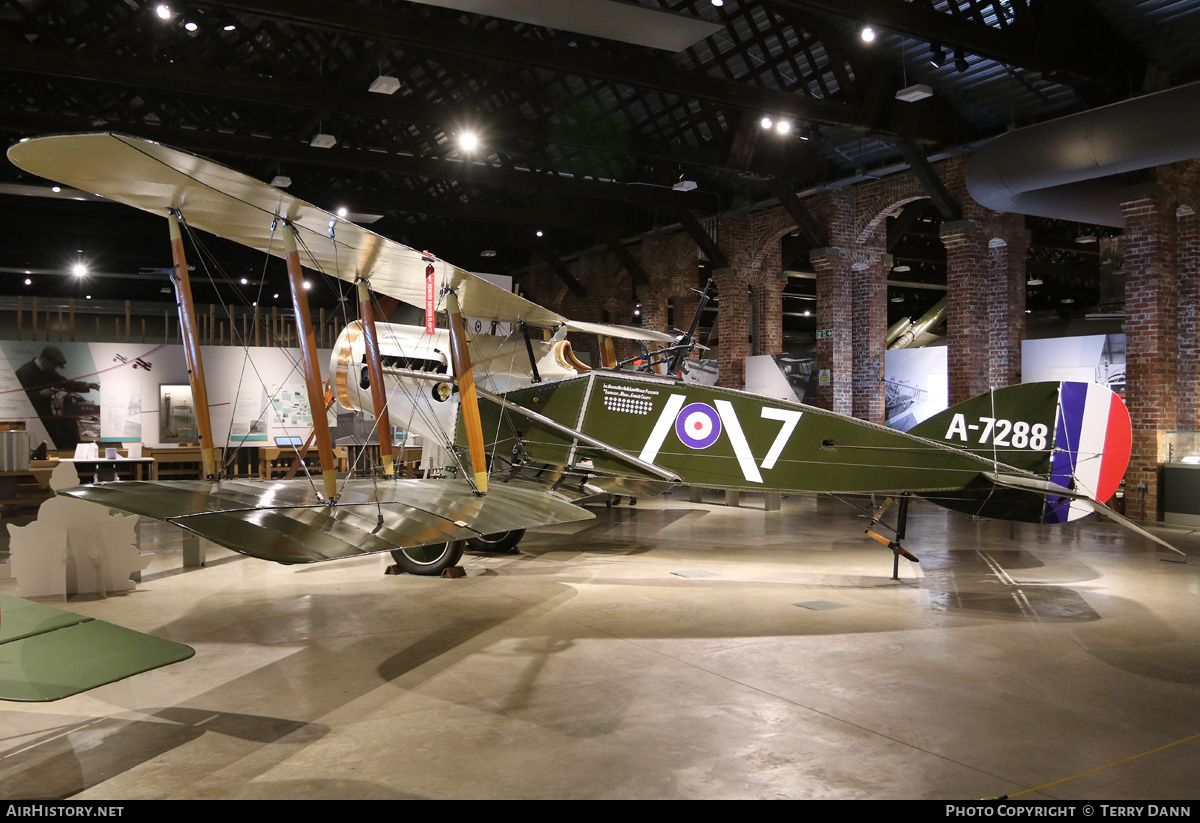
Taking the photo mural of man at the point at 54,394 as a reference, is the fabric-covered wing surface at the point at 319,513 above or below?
below

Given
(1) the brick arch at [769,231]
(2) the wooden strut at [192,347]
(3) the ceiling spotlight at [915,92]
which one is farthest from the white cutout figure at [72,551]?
(1) the brick arch at [769,231]

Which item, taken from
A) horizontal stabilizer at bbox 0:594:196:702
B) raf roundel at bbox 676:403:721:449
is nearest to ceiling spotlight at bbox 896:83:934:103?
raf roundel at bbox 676:403:721:449

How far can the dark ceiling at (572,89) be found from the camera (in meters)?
10.7

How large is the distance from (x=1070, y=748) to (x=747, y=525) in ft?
26.5

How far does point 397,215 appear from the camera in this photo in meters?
23.6

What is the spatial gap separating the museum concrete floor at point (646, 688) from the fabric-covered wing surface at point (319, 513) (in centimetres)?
88

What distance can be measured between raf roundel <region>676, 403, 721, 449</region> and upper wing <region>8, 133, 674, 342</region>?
→ 7.93 ft

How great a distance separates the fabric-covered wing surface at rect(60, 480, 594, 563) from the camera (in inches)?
149

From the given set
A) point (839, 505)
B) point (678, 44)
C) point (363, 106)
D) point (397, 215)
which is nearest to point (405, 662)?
point (678, 44)

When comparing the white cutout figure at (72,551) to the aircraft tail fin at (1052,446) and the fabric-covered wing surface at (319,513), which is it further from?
the aircraft tail fin at (1052,446)

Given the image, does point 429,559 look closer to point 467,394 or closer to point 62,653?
point 467,394

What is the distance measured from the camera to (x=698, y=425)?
813cm
